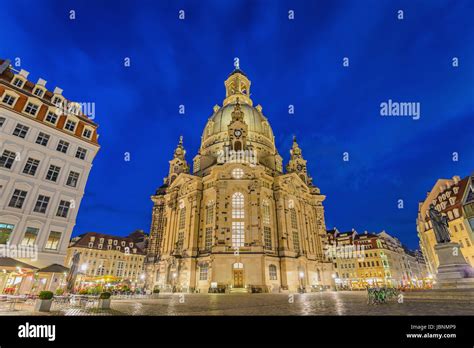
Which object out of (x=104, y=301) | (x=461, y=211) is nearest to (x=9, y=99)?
(x=104, y=301)

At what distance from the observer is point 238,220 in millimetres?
40500

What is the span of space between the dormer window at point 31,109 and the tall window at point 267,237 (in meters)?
35.0

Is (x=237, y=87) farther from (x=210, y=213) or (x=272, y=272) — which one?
(x=272, y=272)

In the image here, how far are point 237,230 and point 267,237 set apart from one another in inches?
220

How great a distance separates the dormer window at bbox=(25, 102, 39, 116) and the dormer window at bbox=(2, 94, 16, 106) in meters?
1.18

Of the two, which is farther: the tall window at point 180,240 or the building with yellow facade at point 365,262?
the building with yellow facade at point 365,262

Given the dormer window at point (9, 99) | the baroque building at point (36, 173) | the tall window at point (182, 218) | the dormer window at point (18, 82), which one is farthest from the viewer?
the tall window at point (182, 218)

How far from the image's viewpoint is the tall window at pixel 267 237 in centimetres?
4041

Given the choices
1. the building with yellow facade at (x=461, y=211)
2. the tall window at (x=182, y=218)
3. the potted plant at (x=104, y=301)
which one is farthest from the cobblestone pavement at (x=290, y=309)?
the building with yellow facade at (x=461, y=211)

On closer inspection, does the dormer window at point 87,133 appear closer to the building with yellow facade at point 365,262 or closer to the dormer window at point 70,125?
the dormer window at point 70,125

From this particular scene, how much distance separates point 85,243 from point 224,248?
5860 centimetres

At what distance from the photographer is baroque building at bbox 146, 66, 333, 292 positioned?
122 feet
